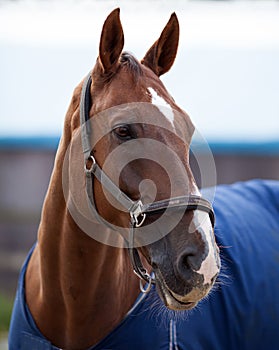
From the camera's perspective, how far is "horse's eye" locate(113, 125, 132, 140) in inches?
88.1

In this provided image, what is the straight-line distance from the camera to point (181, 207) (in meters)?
2.10

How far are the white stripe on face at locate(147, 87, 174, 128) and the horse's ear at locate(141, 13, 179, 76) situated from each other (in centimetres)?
26

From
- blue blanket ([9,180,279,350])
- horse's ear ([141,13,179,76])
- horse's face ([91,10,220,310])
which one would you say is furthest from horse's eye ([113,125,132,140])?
blue blanket ([9,180,279,350])

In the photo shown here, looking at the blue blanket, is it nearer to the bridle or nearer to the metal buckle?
the bridle

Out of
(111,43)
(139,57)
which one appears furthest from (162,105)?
(139,57)

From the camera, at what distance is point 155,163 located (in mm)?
2184

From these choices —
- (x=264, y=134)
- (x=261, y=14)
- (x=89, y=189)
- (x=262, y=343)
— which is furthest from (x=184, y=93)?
(x=89, y=189)

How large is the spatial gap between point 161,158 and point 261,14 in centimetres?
527

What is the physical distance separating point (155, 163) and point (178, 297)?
423mm

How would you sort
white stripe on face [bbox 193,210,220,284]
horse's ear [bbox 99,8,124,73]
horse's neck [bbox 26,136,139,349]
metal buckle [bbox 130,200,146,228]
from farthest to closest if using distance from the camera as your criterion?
horse's neck [bbox 26,136,139,349]
horse's ear [bbox 99,8,124,73]
metal buckle [bbox 130,200,146,228]
white stripe on face [bbox 193,210,220,284]

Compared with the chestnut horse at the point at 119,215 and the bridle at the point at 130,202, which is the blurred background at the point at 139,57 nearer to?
the chestnut horse at the point at 119,215

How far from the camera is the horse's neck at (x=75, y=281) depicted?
2498 mm

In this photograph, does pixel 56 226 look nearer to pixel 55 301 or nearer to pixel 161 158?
pixel 55 301

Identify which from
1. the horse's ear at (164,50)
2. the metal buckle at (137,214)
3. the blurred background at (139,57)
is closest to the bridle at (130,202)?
the metal buckle at (137,214)
